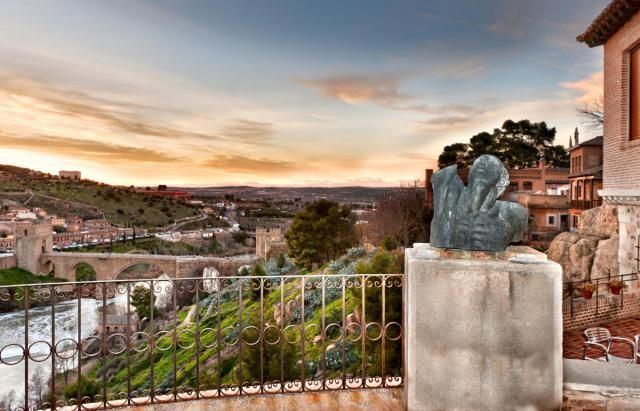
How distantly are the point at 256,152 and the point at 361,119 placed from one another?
17975 mm

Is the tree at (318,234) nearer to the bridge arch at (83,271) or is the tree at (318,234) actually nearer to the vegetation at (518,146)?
the vegetation at (518,146)

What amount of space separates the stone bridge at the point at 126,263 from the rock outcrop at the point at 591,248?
→ 39450 mm

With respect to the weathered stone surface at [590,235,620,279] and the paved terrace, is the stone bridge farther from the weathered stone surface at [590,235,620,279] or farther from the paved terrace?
the paved terrace

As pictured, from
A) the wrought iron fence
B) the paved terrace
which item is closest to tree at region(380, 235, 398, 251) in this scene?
the wrought iron fence

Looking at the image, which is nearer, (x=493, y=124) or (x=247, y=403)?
(x=247, y=403)

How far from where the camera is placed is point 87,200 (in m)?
82.9

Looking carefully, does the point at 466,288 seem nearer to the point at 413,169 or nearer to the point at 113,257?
the point at 413,169

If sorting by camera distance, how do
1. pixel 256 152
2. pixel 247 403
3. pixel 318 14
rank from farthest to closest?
pixel 256 152 < pixel 318 14 < pixel 247 403

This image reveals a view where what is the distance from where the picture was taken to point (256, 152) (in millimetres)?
38312

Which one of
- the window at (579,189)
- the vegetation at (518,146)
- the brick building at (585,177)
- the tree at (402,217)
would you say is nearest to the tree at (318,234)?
the tree at (402,217)

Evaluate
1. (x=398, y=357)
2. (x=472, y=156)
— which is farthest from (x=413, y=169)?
(x=398, y=357)

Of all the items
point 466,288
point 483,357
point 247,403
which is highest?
point 466,288

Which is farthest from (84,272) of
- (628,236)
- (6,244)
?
(628,236)

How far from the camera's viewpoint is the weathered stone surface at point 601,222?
11945 millimetres
